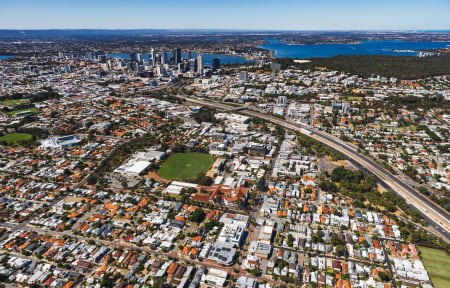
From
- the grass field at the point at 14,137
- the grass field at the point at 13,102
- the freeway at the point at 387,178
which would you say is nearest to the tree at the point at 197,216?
the freeway at the point at 387,178

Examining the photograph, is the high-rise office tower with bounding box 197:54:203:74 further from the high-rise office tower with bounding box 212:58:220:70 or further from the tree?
the tree

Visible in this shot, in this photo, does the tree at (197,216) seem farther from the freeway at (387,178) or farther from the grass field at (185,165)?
the freeway at (387,178)

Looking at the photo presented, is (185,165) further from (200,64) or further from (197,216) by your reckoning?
(200,64)

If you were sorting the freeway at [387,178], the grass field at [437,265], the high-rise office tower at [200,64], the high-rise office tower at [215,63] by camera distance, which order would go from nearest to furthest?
the grass field at [437,265] → the freeway at [387,178] → the high-rise office tower at [200,64] → the high-rise office tower at [215,63]

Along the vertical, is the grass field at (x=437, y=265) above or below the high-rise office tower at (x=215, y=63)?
below

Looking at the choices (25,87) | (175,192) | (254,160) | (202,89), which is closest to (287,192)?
(254,160)

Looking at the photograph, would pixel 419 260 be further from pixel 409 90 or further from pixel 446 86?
pixel 446 86

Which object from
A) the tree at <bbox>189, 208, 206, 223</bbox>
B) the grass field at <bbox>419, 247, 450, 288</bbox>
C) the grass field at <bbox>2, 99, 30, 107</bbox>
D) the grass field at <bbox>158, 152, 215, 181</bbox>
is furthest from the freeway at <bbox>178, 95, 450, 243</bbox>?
the grass field at <bbox>2, 99, 30, 107</bbox>
